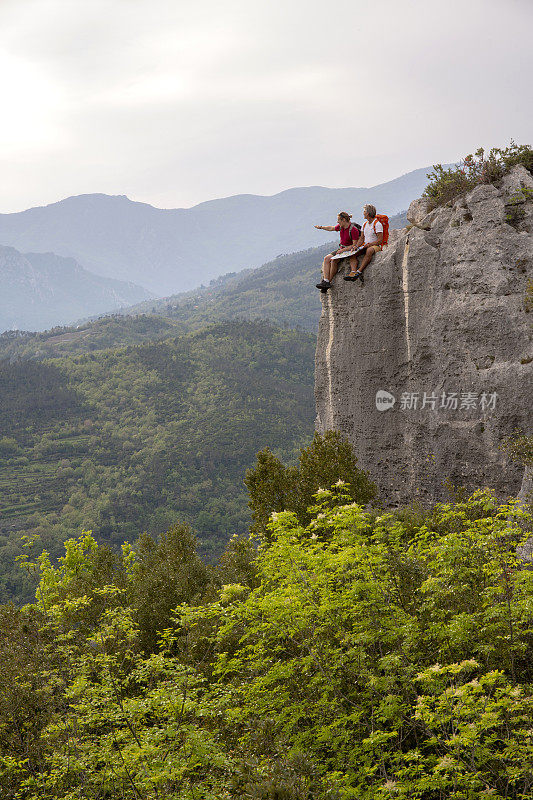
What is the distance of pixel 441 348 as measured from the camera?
1301 centimetres

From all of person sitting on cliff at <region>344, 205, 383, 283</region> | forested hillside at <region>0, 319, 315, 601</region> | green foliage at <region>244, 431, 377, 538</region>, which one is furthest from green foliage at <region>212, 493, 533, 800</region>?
forested hillside at <region>0, 319, 315, 601</region>

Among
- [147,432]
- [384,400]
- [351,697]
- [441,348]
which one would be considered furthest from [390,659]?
[147,432]

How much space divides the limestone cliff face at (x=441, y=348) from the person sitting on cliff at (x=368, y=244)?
0.22m

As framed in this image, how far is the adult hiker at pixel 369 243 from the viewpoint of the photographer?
563 inches

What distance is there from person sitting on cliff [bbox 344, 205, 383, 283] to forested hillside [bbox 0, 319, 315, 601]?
2741 inches

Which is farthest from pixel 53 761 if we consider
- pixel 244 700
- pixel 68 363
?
pixel 68 363

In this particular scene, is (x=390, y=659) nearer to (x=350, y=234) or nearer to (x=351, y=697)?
(x=351, y=697)

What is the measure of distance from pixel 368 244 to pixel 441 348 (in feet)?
10.8

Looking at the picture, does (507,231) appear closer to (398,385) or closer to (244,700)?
(398,385)

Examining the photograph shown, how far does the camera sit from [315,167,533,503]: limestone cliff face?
11.9 m

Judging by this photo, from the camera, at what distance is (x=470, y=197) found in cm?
1319

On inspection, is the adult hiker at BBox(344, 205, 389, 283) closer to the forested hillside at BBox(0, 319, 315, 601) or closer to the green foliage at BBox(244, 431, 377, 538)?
the green foliage at BBox(244, 431, 377, 538)

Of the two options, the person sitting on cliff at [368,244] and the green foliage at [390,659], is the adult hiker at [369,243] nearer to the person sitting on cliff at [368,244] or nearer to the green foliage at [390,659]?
the person sitting on cliff at [368,244]

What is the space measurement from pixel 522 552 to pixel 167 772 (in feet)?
18.3
